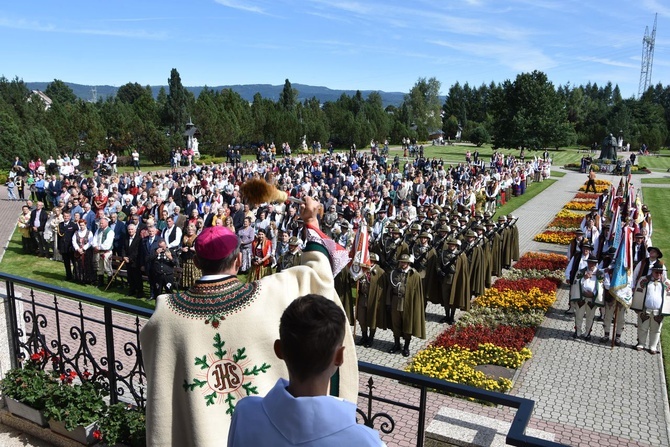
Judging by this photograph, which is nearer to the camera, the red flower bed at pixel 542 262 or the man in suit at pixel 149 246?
the man in suit at pixel 149 246

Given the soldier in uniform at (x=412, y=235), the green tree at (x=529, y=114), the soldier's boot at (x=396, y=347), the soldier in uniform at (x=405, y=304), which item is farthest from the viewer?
the green tree at (x=529, y=114)

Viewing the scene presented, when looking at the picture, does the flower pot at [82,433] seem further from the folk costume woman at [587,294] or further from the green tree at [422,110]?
the green tree at [422,110]

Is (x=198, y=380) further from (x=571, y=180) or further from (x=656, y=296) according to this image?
(x=571, y=180)

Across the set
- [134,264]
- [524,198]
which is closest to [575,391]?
[134,264]

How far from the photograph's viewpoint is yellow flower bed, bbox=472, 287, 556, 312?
12992mm

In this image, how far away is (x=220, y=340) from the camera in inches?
102

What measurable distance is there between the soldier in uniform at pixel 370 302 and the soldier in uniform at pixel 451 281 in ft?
6.06

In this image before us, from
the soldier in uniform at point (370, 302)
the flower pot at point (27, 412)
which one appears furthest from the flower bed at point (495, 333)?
the flower pot at point (27, 412)

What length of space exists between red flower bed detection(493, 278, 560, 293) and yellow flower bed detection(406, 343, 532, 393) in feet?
13.3

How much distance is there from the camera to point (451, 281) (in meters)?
11.9

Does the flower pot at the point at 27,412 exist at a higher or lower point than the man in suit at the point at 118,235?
higher

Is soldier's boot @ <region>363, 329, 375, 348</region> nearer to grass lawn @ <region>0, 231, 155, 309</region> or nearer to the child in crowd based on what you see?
grass lawn @ <region>0, 231, 155, 309</region>

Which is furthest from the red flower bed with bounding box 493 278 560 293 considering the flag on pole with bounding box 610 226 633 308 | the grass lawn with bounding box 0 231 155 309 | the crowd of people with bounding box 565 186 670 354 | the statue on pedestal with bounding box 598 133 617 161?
the statue on pedestal with bounding box 598 133 617 161

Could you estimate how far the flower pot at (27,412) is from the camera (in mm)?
4617
